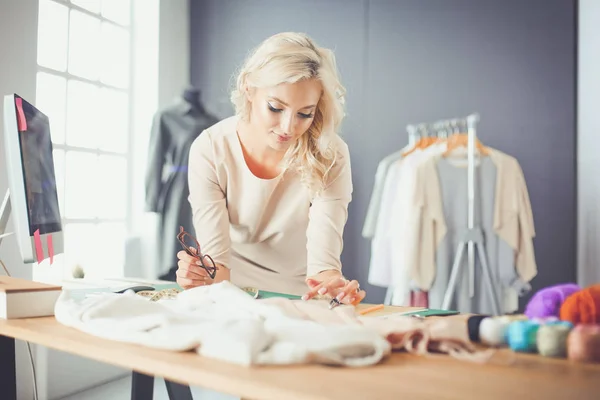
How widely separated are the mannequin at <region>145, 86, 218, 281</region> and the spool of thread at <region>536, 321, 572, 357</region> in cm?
215

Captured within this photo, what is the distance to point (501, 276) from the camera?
90.2 inches

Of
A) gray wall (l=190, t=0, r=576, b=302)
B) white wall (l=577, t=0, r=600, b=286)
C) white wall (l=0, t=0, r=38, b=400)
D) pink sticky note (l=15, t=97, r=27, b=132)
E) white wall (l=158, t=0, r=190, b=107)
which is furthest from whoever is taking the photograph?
white wall (l=158, t=0, r=190, b=107)

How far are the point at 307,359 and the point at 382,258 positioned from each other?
6.29 ft

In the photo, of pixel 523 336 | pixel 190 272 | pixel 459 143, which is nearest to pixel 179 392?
pixel 190 272

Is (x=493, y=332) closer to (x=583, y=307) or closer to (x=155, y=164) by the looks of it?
(x=583, y=307)

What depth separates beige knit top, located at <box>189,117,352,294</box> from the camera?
1472mm

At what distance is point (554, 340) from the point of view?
663 mm

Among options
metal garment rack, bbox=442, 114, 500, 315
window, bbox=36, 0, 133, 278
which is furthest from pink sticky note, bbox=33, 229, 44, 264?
metal garment rack, bbox=442, 114, 500, 315

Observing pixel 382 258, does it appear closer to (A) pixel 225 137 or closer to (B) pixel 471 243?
(B) pixel 471 243

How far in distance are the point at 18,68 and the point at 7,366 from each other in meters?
1.46

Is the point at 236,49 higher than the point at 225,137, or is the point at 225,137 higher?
the point at 236,49

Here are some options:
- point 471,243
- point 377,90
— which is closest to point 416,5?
point 377,90

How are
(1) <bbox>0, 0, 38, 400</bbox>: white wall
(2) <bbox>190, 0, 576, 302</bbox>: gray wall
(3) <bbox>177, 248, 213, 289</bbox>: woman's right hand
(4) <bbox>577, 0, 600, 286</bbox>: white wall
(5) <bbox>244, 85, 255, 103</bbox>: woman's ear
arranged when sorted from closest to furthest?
(3) <bbox>177, 248, 213, 289</bbox>: woman's right hand, (5) <bbox>244, 85, 255, 103</bbox>: woman's ear, (1) <bbox>0, 0, 38, 400</bbox>: white wall, (4) <bbox>577, 0, 600, 286</bbox>: white wall, (2) <bbox>190, 0, 576, 302</bbox>: gray wall

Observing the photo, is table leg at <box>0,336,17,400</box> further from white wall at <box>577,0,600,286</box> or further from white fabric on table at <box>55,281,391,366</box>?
white wall at <box>577,0,600,286</box>
